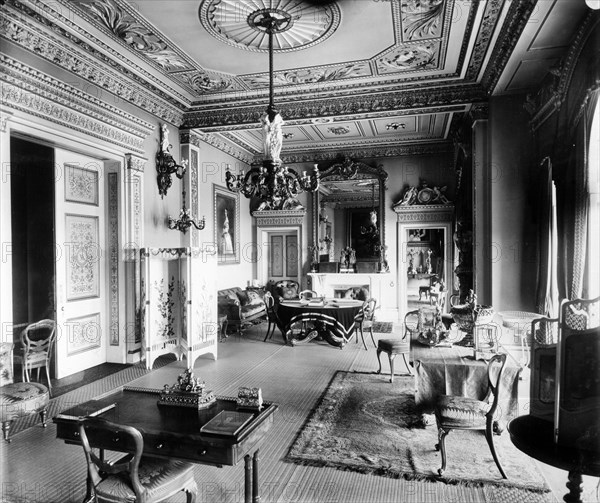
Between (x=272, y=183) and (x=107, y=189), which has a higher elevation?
(x=107, y=189)

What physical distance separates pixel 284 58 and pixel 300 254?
5691 mm

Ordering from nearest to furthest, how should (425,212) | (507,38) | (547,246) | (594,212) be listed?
(594,212) → (507,38) → (547,246) → (425,212)

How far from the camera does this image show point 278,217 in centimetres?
1093

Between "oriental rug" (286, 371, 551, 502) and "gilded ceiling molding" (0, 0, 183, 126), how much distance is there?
4893 mm

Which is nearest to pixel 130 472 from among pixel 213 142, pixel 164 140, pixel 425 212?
pixel 164 140

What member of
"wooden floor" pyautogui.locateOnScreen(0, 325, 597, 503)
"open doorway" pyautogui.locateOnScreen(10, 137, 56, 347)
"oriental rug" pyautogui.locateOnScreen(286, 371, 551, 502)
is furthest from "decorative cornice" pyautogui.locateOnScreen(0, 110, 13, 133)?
"oriental rug" pyautogui.locateOnScreen(286, 371, 551, 502)

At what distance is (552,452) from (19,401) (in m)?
3.94

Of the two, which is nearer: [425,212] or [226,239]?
[226,239]

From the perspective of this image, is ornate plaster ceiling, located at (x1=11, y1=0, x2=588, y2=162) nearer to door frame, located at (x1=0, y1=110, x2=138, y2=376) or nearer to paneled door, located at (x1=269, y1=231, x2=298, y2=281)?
door frame, located at (x1=0, y1=110, x2=138, y2=376)

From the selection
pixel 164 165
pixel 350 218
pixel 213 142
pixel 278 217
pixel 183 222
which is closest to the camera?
pixel 164 165

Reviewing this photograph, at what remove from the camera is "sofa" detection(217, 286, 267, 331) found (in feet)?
28.0

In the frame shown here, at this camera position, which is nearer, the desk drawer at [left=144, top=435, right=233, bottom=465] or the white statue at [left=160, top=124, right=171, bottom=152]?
the desk drawer at [left=144, top=435, right=233, bottom=465]

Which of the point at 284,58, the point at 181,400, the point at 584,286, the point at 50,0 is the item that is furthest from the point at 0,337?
the point at 584,286

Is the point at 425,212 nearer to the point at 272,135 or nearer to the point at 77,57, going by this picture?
the point at 272,135
